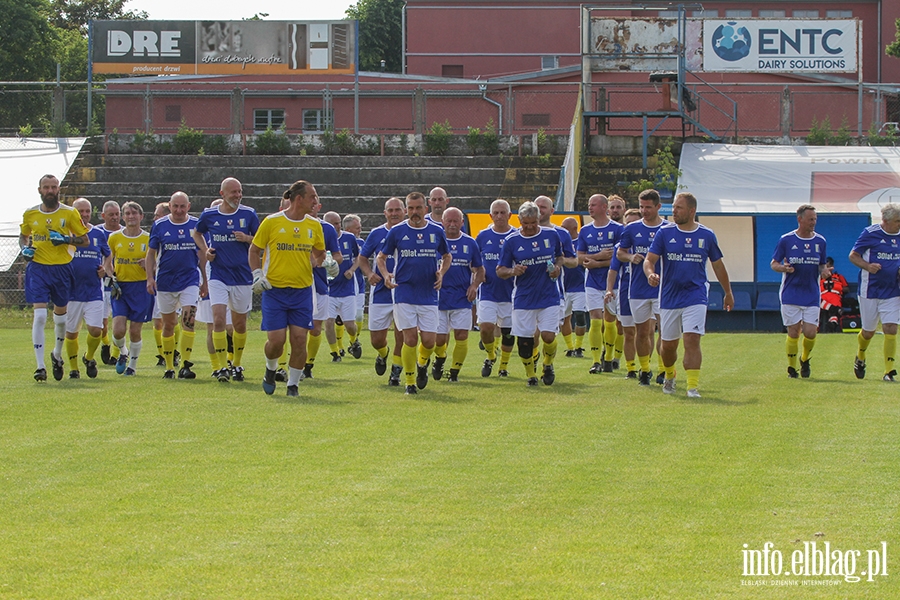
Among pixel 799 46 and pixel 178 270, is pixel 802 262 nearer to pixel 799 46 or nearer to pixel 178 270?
pixel 178 270

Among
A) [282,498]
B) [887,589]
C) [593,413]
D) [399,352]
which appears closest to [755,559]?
[887,589]

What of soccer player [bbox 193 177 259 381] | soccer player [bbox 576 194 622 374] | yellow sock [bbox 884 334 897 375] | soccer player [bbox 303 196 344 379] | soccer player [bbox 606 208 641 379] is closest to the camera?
soccer player [bbox 303 196 344 379]

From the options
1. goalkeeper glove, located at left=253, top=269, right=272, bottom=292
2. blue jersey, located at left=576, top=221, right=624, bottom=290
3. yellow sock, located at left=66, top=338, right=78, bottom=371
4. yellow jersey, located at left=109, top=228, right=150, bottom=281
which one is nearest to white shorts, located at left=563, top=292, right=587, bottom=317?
blue jersey, located at left=576, top=221, right=624, bottom=290

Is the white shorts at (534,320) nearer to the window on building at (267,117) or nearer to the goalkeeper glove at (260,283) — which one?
the goalkeeper glove at (260,283)

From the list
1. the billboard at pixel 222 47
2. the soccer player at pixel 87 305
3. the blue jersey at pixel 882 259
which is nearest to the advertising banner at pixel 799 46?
the billboard at pixel 222 47

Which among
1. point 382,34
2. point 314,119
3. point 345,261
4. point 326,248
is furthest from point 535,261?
point 382,34

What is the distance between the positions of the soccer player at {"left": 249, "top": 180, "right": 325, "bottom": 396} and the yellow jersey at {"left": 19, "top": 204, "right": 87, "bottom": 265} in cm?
301

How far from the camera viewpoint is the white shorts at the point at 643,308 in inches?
580

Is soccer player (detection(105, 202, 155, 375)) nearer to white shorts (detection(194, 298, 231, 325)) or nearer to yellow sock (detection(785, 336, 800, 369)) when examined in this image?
white shorts (detection(194, 298, 231, 325))

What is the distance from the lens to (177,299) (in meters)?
15.1

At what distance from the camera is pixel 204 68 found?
39.2 meters

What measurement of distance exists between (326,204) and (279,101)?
12722 mm

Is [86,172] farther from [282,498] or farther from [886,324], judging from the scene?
[282,498]

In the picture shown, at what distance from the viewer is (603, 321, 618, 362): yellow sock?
16766 millimetres
